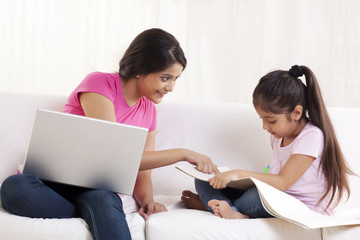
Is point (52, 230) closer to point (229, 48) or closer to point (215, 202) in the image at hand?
point (215, 202)

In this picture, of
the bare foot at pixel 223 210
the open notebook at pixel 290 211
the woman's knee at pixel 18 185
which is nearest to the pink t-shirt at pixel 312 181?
the open notebook at pixel 290 211

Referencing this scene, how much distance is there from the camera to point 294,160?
1.44 metres

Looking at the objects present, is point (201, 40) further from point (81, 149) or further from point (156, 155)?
point (81, 149)

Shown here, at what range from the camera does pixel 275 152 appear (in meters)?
1.66

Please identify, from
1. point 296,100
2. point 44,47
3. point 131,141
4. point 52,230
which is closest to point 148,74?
point 131,141

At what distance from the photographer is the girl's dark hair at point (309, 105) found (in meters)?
1.47

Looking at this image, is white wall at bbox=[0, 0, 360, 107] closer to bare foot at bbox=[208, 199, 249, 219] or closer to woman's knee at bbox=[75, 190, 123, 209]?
bare foot at bbox=[208, 199, 249, 219]

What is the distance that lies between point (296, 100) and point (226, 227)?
0.56 m

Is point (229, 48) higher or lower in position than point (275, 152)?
higher

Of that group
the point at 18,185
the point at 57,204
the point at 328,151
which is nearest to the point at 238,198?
the point at 328,151

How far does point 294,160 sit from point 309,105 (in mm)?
235

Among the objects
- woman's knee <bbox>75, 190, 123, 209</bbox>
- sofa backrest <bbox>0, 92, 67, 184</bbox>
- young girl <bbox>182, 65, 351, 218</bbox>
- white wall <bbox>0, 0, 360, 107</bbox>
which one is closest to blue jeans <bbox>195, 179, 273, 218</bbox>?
young girl <bbox>182, 65, 351, 218</bbox>

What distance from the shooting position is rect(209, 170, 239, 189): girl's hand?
1374mm

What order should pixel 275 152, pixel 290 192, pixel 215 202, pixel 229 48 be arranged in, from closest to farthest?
pixel 215 202 → pixel 290 192 → pixel 275 152 → pixel 229 48
